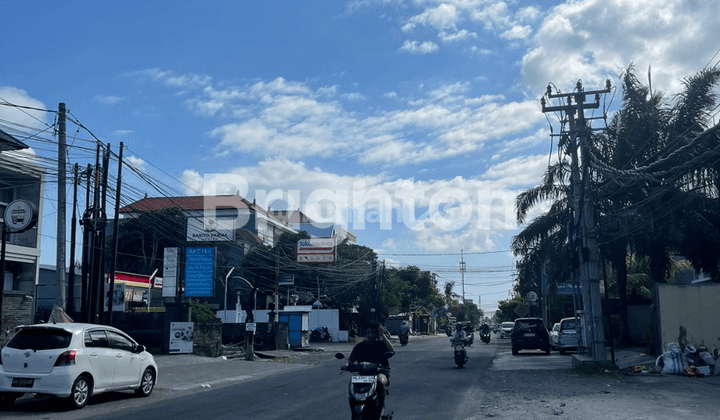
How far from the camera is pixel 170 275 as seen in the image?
125ft

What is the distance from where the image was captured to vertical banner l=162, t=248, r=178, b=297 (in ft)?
125

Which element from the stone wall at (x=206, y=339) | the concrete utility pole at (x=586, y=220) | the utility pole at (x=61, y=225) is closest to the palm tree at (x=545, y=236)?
the concrete utility pole at (x=586, y=220)

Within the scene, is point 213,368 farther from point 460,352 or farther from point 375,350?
point 375,350

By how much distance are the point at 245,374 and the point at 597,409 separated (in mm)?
14481

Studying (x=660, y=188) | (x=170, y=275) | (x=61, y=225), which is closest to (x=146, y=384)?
(x=61, y=225)

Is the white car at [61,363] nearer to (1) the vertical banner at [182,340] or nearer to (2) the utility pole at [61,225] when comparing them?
(2) the utility pole at [61,225]

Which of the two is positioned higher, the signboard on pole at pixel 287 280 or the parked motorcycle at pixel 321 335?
the signboard on pole at pixel 287 280

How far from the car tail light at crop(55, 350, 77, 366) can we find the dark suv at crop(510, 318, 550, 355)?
23655 millimetres

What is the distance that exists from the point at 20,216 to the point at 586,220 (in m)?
17.1

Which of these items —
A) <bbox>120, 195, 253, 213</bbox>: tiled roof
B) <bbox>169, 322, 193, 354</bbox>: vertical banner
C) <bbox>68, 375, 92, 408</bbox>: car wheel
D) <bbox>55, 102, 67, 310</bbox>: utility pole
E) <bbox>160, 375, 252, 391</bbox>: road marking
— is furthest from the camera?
<bbox>120, 195, 253, 213</bbox>: tiled roof

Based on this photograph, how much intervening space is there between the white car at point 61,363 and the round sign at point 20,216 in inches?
194

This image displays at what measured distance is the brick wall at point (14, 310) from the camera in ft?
77.7

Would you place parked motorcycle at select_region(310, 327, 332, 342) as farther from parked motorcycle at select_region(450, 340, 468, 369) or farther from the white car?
the white car

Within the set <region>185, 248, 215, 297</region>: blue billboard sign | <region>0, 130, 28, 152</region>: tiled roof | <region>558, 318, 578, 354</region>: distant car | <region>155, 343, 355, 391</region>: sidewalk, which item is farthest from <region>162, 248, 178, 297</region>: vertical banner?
<region>558, 318, 578, 354</region>: distant car
